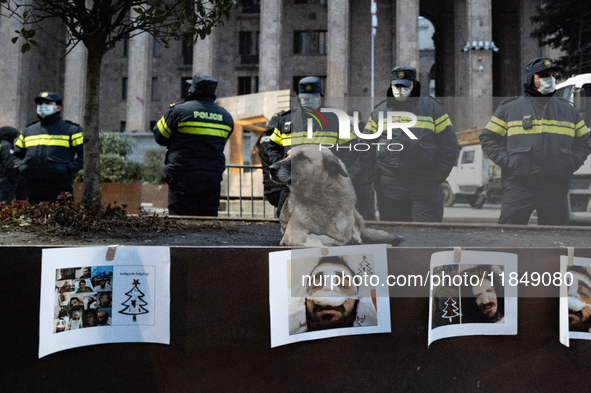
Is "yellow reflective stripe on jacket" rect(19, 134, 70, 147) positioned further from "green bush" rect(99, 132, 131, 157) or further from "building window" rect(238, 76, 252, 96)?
"building window" rect(238, 76, 252, 96)

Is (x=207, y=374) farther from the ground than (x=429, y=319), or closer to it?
closer to it

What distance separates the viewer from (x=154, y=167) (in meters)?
17.5

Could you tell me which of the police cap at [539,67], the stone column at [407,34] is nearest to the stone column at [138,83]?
the stone column at [407,34]

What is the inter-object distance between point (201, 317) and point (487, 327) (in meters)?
1.12

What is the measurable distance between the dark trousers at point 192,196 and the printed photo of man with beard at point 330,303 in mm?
2436

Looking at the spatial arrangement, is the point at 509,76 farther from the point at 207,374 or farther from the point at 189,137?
the point at 207,374

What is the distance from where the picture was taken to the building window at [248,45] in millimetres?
28422

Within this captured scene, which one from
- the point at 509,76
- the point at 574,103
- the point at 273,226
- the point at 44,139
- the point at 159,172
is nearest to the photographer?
the point at 574,103

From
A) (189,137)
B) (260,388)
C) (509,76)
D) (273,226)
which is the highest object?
(509,76)

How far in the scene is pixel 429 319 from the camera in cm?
171

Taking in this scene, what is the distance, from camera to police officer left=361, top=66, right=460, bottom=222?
5.87ft

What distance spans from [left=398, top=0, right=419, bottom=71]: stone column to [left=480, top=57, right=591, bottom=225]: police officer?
1966 centimetres

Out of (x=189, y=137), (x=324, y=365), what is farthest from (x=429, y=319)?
(x=189, y=137)

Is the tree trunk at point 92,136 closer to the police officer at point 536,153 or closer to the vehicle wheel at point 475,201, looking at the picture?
the vehicle wheel at point 475,201
